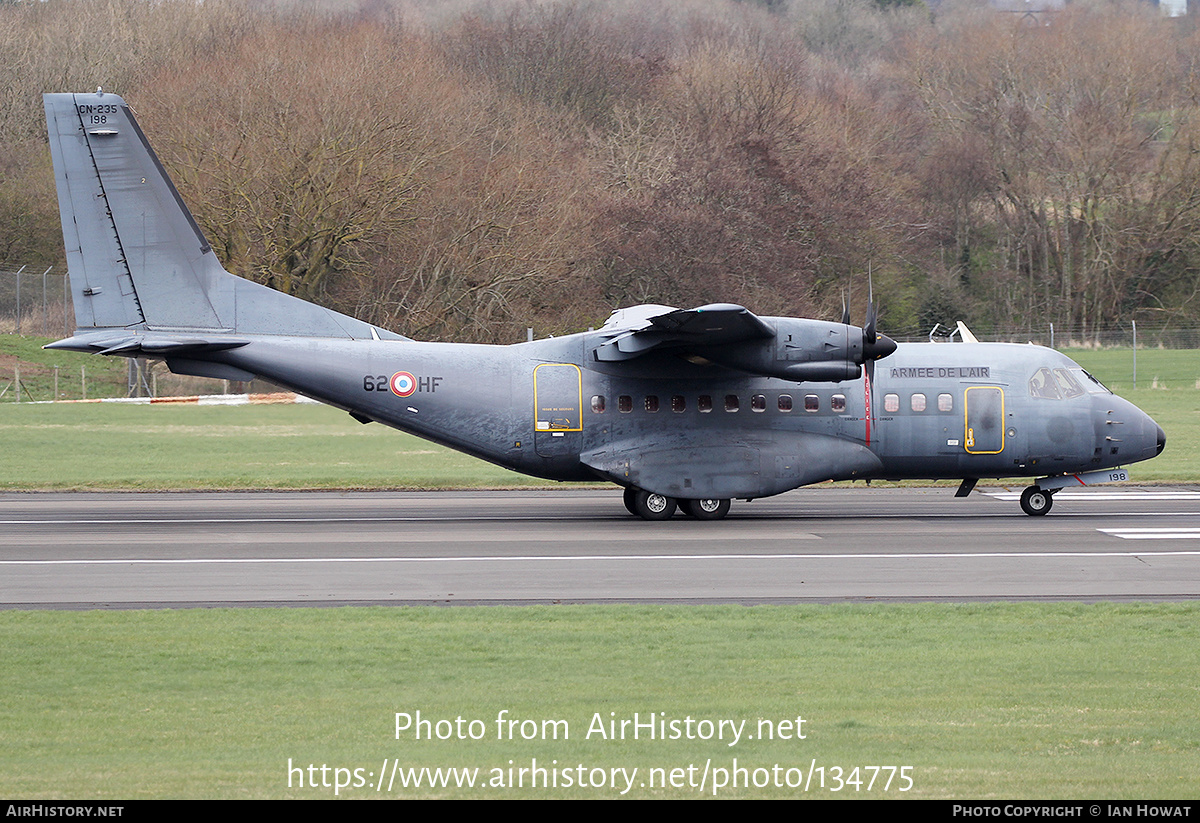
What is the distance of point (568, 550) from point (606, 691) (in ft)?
28.6

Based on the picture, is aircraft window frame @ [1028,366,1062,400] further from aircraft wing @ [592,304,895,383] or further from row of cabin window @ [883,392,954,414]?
aircraft wing @ [592,304,895,383]

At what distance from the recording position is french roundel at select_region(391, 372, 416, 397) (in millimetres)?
22219

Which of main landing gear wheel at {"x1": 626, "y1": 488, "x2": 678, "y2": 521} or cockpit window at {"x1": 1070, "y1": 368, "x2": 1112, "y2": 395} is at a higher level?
cockpit window at {"x1": 1070, "y1": 368, "x2": 1112, "y2": 395}

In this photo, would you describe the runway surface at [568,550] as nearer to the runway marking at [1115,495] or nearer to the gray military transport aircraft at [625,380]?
the runway marking at [1115,495]

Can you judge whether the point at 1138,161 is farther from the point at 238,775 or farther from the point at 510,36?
the point at 238,775

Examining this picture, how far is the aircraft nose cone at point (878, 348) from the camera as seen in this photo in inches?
836

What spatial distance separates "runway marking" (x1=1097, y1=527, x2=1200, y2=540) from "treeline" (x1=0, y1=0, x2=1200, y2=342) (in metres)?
23.9

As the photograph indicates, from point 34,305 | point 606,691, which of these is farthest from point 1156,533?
point 34,305

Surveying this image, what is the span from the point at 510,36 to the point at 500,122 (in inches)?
1109

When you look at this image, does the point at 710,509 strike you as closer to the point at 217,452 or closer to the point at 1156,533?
the point at 1156,533

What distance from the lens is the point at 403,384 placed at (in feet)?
73.0

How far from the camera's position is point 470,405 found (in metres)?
22.3

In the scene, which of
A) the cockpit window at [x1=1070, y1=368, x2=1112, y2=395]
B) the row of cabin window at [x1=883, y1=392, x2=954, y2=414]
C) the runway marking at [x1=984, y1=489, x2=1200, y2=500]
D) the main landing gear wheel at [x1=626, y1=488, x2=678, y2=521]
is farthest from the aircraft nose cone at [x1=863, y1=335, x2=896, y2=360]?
the runway marking at [x1=984, y1=489, x2=1200, y2=500]

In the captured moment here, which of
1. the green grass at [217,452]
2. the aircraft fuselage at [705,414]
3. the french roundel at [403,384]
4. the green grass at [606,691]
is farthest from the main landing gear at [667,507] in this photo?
the green grass at [606,691]
